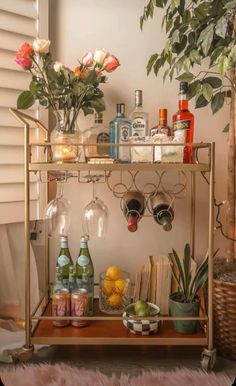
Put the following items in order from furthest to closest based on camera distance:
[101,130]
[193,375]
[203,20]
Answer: [101,130] → [203,20] → [193,375]

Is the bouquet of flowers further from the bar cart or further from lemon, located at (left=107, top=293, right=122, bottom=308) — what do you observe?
lemon, located at (left=107, top=293, right=122, bottom=308)

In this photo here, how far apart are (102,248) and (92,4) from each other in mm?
990

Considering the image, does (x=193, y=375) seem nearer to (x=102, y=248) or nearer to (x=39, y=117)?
(x=102, y=248)

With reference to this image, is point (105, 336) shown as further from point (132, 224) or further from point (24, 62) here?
point (24, 62)

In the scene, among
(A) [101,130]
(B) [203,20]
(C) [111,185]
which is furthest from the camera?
(C) [111,185]

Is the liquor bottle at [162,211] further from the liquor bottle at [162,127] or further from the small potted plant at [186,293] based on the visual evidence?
the liquor bottle at [162,127]

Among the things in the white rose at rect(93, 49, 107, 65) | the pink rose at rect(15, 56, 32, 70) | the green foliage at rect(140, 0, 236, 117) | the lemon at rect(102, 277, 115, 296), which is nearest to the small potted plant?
the lemon at rect(102, 277, 115, 296)

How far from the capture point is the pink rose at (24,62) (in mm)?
1237

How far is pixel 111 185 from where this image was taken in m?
1.51

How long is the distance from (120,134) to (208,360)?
79 centimetres

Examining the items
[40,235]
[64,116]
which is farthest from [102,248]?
[64,116]

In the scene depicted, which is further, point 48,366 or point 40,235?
point 40,235

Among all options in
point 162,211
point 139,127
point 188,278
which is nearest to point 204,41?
point 139,127

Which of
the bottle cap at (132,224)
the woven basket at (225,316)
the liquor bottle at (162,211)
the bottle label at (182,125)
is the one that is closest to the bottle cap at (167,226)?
the liquor bottle at (162,211)
